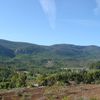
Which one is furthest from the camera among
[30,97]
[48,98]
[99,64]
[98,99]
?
[99,64]

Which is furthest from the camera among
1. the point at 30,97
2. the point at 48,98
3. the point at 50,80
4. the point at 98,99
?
the point at 50,80

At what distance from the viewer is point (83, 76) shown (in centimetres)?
8919

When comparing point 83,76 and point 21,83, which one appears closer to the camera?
point 21,83

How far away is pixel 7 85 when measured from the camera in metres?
74.1

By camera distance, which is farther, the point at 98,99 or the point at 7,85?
the point at 7,85

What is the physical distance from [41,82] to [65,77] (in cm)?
1687

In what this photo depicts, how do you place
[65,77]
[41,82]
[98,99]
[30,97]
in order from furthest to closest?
[65,77] → [41,82] → [30,97] → [98,99]

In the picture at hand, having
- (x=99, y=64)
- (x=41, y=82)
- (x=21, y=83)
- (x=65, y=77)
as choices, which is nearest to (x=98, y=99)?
(x=41, y=82)

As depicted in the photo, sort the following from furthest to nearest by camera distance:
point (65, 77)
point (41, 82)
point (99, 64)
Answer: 1. point (99, 64)
2. point (65, 77)
3. point (41, 82)

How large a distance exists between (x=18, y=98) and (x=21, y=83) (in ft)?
142

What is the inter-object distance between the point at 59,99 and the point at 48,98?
3.86ft

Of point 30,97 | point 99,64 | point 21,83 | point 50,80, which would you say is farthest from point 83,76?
point 99,64

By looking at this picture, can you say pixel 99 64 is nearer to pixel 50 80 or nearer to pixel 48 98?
pixel 50 80

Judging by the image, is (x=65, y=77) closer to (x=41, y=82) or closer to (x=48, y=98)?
(x=41, y=82)
